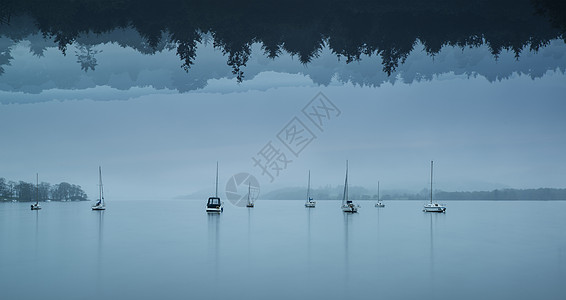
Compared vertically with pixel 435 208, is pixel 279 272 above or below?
above

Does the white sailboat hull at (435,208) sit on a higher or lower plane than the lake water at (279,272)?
lower

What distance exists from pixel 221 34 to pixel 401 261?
19.1 m

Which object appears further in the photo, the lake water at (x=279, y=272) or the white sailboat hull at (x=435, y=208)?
the white sailboat hull at (x=435, y=208)

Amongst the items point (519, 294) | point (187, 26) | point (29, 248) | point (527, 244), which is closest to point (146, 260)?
point (29, 248)

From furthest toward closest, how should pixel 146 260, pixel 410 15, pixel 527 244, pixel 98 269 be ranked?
pixel 527 244
pixel 146 260
pixel 98 269
pixel 410 15

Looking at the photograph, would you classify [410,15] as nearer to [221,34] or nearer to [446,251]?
[221,34]

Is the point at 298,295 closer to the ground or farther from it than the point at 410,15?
closer to the ground

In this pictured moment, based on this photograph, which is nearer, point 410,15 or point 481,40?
point 410,15

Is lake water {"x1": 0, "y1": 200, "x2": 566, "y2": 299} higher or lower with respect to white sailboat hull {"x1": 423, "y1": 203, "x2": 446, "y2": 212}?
higher

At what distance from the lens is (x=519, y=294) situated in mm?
14508

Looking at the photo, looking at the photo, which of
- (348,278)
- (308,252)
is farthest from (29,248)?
(348,278)

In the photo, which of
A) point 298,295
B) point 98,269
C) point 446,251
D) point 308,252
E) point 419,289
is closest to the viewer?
point 298,295

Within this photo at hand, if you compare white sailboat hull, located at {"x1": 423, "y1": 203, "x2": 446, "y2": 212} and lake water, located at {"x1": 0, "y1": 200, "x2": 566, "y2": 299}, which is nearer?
lake water, located at {"x1": 0, "y1": 200, "x2": 566, "y2": 299}

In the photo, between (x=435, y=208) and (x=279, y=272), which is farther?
(x=435, y=208)
